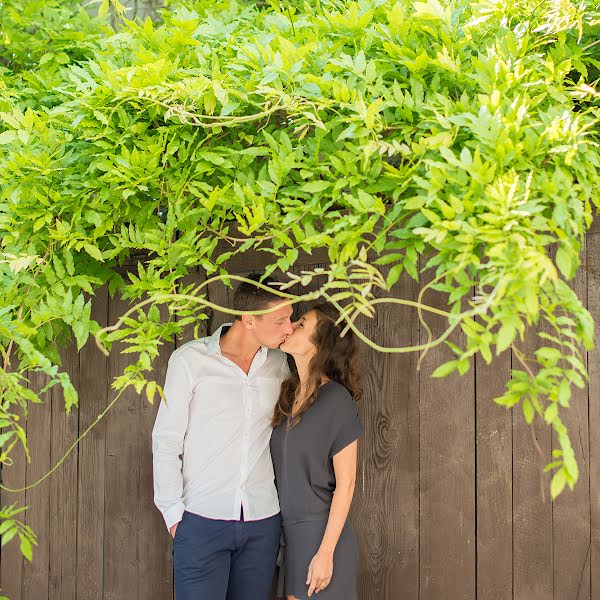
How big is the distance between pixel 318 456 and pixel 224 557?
0.49m

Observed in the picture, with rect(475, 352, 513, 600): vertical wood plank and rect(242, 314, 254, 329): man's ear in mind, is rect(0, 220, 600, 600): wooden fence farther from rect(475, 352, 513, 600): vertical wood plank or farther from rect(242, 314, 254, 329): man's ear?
rect(242, 314, 254, 329): man's ear

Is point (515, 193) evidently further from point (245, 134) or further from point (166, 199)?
point (166, 199)

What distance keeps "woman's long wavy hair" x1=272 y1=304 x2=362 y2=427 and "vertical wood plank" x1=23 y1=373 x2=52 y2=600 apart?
1239 mm

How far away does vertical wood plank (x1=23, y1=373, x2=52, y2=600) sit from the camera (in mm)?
3506

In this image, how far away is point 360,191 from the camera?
2.12 meters

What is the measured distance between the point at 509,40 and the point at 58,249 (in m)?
1.58

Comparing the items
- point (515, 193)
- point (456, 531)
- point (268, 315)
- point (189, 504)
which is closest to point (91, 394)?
point (189, 504)

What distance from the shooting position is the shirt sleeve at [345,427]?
274 centimetres

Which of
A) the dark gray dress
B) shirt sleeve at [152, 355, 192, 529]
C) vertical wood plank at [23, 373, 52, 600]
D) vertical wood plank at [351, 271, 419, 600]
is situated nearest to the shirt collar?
shirt sleeve at [152, 355, 192, 529]

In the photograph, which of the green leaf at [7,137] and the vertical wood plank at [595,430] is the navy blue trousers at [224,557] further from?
the green leaf at [7,137]

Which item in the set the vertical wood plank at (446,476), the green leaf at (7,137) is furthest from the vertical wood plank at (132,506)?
the vertical wood plank at (446,476)

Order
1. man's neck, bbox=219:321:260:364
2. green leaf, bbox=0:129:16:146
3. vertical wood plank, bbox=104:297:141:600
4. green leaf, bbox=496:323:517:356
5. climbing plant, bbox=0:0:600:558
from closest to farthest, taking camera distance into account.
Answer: green leaf, bbox=496:323:517:356, climbing plant, bbox=0:0:600:558, green leaf, bbox=0:129:16:146, man's neck, bbox=219:321:260:364, vertical wood plank, bbox=104:297:141:600

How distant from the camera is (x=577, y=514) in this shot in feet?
9.02

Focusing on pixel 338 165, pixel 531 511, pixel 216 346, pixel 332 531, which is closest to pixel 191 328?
pixel 216 346
